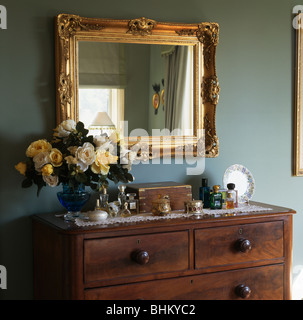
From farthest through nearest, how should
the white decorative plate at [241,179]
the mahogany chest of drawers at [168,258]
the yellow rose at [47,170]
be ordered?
the white decorative plate at [241,179], the yellow rose at [47,170], the mahogany chest of drawers at [168,258]

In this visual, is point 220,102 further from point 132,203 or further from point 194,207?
point 132,203

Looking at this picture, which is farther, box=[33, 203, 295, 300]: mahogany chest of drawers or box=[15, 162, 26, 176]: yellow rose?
box=[15, 162, 26, 176]: yellow rose

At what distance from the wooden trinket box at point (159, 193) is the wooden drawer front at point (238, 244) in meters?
0.31

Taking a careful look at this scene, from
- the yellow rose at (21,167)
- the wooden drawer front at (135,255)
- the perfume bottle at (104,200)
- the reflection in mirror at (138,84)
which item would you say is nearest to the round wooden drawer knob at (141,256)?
the wooden drawer front at (135,255)

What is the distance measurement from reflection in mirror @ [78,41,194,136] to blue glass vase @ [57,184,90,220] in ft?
1.33

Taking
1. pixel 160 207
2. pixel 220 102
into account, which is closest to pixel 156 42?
pixel 220 102

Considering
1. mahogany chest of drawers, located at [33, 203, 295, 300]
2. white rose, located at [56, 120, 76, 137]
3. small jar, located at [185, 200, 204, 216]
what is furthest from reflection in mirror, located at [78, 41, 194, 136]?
mahogany chest of drawers, located at [33, 203, 295, 300]

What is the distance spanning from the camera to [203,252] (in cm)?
275

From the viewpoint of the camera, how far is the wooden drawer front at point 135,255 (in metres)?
2.49

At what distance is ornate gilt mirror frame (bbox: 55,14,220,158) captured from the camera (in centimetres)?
291

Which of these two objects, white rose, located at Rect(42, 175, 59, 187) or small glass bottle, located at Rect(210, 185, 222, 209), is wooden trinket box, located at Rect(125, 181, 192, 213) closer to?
small glass bottle, located at Rect(210, 185, 222, 209)

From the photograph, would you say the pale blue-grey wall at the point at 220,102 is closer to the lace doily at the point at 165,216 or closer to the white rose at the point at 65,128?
the white rose at the point at 65,128
